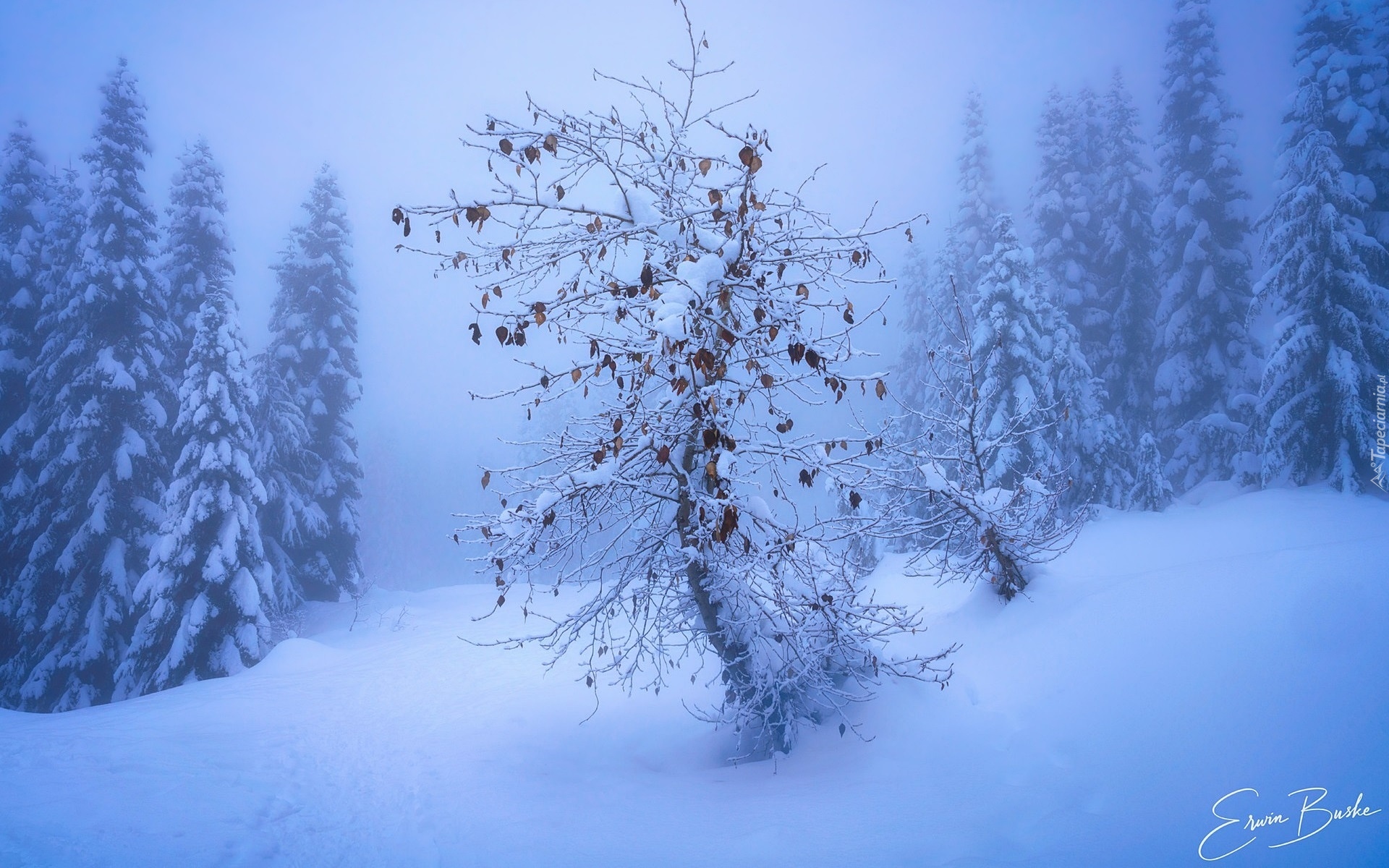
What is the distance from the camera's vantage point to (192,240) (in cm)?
1616

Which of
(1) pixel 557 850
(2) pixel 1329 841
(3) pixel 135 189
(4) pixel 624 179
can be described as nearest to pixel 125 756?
(1) pixel 557 850

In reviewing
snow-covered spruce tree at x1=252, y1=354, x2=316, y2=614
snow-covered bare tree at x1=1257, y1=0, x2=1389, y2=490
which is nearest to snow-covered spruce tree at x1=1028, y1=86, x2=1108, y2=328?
snow-covered bare tree at x1=1257, y1=0, x2=1389, y2=490

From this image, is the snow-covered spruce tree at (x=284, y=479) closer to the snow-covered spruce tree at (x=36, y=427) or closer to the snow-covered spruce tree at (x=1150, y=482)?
the snow-covered spruce tree at (x=36, y=427)

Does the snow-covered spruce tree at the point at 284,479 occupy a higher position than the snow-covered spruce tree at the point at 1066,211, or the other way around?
the snow-covered spruce tree at the point at 1066,211

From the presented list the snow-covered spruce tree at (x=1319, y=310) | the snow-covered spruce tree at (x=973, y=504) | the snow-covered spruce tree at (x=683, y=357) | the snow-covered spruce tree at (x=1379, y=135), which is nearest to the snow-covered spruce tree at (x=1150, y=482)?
the snow-covered spruce tree at (x=1319, y=310)

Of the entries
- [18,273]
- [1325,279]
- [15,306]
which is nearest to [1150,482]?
[1325,279]

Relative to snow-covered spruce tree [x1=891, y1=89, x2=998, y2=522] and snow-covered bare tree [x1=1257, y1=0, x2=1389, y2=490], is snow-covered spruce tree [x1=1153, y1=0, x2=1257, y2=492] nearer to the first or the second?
snow-covered bare tree [x1=1257, y1=0, x2=1389, y2=490]

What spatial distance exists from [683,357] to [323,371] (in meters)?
19.8

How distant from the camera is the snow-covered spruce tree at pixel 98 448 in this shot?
43.4ft

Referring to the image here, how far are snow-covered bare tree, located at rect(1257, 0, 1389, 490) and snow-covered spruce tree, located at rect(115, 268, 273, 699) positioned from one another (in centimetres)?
2362

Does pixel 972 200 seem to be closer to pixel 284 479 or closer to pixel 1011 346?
pixel 1011 346

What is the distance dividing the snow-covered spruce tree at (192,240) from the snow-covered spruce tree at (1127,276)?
27.0 metres

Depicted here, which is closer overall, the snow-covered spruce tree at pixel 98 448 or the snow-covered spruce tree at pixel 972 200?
the snow-covered spruce tree at pixel 98 448
